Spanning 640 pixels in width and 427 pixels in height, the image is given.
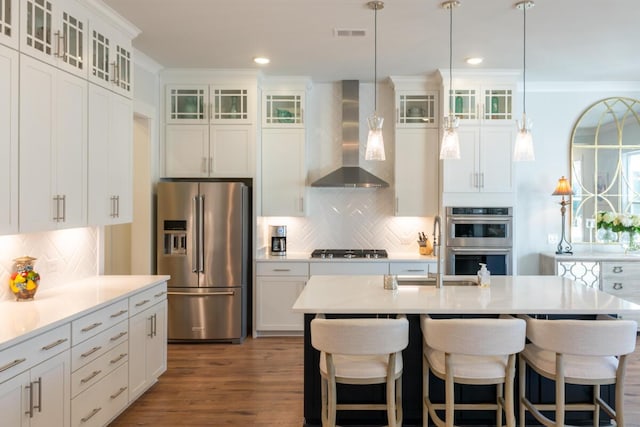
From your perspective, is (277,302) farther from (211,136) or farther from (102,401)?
(102,401)

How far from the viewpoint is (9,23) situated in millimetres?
2436

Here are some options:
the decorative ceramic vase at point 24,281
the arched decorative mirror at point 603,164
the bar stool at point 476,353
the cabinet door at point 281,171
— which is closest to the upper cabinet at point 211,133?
the cabinet door at point 281,171

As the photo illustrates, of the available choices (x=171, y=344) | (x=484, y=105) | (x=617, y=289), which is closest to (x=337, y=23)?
(x=484, y=105)

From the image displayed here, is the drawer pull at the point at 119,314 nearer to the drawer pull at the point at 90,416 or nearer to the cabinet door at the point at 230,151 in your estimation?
the drawer pull at the point at 90,416

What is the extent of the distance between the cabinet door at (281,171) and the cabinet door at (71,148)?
2.34 meters

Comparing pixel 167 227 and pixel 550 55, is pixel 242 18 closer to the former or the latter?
pixel 167 227

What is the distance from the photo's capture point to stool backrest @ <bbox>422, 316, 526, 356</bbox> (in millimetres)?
2395

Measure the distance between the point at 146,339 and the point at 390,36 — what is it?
3122mm

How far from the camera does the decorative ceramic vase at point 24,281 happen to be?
2.81 meters

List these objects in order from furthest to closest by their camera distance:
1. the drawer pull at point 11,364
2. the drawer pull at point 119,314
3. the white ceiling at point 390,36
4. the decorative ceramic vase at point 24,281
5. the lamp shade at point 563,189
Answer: the lamp shade at point 563,189, the white ceiling at point 390,36, the drawer pull at point 119,314, the decorative ceramic vase at point 24,281, the drawer pull at point 11,364

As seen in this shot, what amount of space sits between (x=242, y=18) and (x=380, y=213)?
9.32ft

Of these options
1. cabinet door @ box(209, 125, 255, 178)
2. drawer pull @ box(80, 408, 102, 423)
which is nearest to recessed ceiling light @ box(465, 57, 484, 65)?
cabinet door @ box(209, 125, 255, 178)

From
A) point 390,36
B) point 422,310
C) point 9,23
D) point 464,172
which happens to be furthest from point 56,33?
point 464,172

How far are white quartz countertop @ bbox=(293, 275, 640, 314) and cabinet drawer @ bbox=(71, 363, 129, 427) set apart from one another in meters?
1.30
